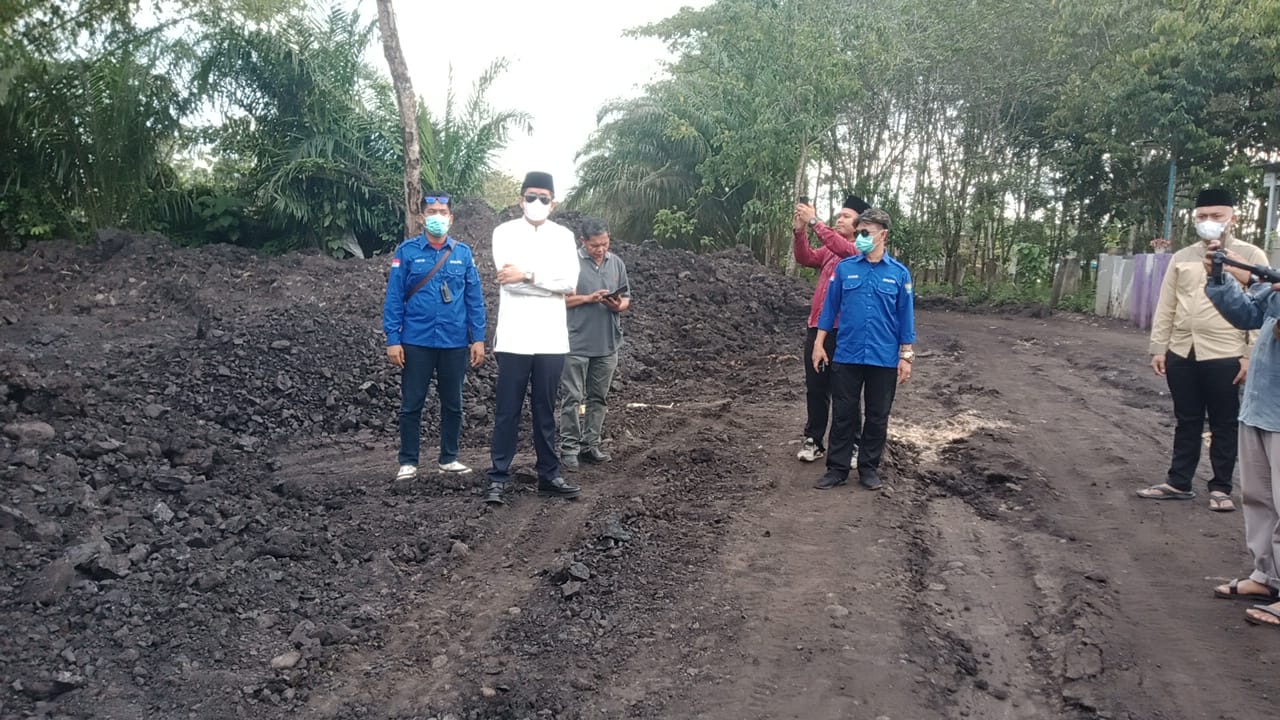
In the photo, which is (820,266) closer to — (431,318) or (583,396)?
(583,396)

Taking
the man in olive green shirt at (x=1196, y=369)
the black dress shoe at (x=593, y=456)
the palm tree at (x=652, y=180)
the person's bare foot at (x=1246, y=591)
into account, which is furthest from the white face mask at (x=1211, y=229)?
the palm tree at (x=652, y=180)

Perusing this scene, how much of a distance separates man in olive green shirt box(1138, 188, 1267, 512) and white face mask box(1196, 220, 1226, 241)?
409 millimetres

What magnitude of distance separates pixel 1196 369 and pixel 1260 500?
1731mm

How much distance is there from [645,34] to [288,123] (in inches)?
613

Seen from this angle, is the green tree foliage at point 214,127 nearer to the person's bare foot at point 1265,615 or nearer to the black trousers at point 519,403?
the black trousers at point 519,403

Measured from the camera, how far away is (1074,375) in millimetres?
11367

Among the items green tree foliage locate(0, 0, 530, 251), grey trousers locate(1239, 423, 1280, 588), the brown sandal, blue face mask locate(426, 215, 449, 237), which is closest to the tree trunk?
green tree foliage locate(0, 0, 530, 251)

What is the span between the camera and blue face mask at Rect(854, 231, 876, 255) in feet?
20.2

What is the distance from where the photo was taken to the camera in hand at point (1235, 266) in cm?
437

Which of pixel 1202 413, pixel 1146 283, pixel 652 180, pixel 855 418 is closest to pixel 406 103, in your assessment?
pixel 855 418

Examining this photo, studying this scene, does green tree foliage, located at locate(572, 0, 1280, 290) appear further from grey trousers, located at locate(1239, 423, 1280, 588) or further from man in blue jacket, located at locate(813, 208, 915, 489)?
grey trousers, located at locate(1239, 423, 1280, 588)

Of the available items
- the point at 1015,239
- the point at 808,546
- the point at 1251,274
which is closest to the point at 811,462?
the point at 808,546

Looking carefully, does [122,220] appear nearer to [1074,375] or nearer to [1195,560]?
[1074,375]

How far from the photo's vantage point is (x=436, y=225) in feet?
21.0
